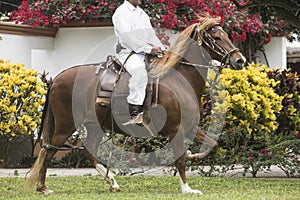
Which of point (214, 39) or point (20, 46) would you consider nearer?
point (214, 39)

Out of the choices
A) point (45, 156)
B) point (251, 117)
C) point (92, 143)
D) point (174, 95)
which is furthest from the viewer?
point (251, 117)

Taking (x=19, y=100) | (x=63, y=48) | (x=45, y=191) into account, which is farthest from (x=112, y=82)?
(x=63, y=48)

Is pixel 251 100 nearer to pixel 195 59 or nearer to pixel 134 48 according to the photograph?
pixel 195 59

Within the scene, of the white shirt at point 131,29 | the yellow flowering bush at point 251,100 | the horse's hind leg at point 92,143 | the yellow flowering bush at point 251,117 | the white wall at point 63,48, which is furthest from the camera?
the white wall at point 63,48

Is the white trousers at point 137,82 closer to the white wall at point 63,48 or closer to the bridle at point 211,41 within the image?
the bridle at point 211,41

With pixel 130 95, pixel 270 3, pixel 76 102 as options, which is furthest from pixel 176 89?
pixel 270 3

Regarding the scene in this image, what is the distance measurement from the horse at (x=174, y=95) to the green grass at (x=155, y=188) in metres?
0.33

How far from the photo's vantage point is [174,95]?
9836mm

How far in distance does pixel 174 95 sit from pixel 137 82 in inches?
19.7

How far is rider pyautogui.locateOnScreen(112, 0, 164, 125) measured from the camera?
972cm

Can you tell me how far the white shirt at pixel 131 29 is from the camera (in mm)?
9828

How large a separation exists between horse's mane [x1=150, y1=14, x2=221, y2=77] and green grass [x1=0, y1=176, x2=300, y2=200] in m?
1.55

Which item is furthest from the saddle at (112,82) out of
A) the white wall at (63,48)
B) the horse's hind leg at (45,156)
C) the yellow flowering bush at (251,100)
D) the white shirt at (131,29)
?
the white wall at (63,48)

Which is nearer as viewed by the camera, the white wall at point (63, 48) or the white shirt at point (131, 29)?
the white shirt at point (131, 29)
